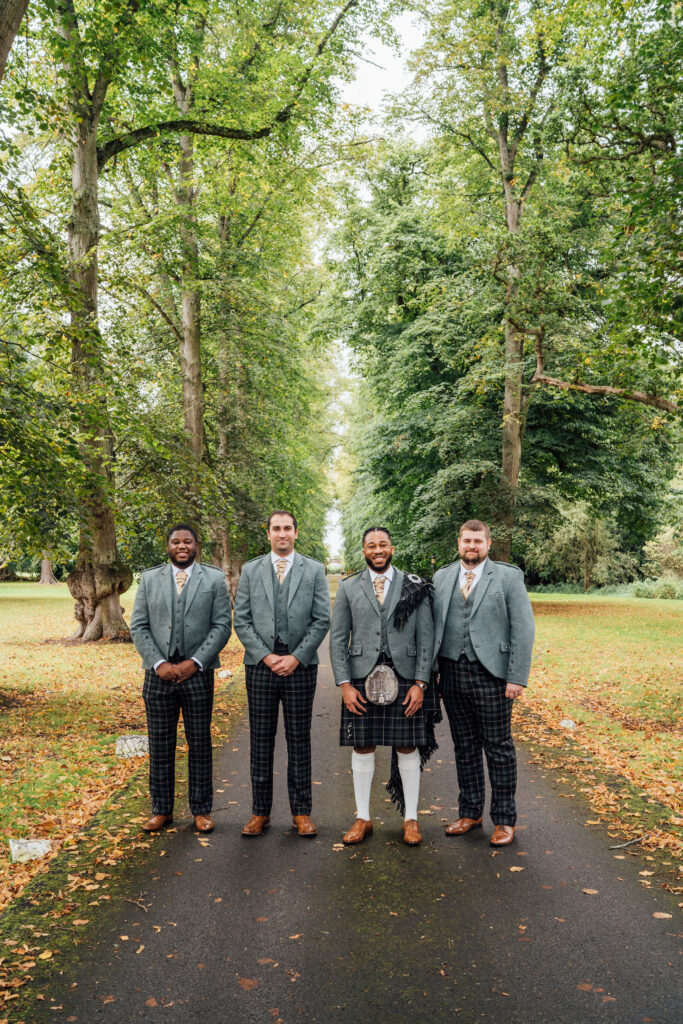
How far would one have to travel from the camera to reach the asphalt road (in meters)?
3.06

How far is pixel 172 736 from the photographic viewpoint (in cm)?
535

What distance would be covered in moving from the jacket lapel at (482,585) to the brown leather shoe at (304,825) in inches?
72.0

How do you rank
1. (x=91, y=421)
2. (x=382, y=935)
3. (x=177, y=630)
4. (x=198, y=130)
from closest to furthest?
(x=382, y=935) → (x=177, y=630) → (x=91, y=421) → (x=198, y=130)

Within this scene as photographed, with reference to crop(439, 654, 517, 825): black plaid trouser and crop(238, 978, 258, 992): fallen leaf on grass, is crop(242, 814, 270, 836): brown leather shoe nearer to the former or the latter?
crop(439, 654, 517, 825): black plaid trouser

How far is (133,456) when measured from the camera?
542 inches

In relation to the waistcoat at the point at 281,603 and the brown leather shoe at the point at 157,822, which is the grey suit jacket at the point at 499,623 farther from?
the brown leather shoe at the point at 157,822

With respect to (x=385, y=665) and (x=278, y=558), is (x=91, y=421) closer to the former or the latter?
(x=278, y=558)

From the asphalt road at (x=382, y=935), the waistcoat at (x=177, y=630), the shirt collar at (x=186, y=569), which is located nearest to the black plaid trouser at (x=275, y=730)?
the asphalt road at (x=382, y=935)

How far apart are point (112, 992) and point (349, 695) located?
2.28m

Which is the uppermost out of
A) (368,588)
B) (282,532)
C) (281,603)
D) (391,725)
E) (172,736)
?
(282,532)

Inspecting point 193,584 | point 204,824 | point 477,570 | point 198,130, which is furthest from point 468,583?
point 198,130

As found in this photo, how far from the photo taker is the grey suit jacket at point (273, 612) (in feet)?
17.2

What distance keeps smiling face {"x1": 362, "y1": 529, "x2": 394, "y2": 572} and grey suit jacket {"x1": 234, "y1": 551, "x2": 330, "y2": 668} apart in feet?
1.37

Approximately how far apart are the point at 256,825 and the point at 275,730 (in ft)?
2.09
